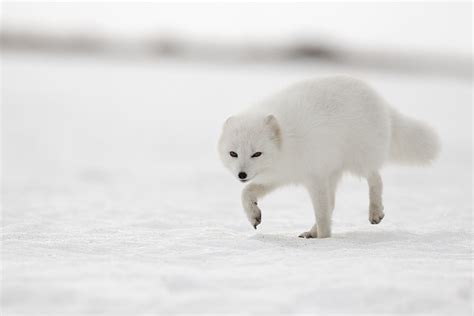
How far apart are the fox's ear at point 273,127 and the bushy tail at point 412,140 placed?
1.00 metres

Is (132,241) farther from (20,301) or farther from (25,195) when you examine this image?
(25,195)

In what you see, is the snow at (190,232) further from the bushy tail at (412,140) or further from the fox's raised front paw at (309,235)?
the bushy tail at (412,140)

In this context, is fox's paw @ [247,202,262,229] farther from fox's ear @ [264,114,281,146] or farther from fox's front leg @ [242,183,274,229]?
fox's ear @ [264,114,281,146]

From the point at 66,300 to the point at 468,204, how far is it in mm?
4132

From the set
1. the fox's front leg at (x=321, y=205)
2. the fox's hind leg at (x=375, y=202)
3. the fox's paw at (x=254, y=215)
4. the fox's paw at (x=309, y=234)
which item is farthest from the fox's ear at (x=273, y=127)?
the fox's hind leg at (x=375, y=202)

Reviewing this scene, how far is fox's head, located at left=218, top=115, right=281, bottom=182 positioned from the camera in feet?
11.1

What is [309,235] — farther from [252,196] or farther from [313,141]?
[313,141]

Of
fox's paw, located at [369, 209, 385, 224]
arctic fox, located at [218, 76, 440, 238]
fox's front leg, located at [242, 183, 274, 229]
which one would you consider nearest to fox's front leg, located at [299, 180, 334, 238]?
arctic fox, located at [218, 76, 440, 238]

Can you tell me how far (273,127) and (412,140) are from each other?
1169 mm

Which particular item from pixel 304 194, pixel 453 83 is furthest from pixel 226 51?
pixel 304 194

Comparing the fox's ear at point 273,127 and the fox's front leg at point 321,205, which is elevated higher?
the fox's ear at point 273,127

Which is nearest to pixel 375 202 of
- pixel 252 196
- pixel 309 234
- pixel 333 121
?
pixel 309 234

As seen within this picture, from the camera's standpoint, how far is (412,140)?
13.5 feet

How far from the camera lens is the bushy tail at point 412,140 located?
4086 mm
